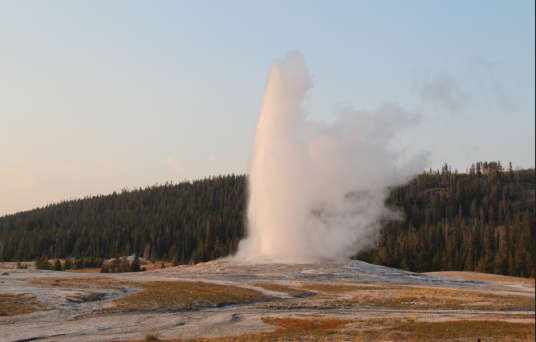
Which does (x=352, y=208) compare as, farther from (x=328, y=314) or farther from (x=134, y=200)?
(x=134, y=200)

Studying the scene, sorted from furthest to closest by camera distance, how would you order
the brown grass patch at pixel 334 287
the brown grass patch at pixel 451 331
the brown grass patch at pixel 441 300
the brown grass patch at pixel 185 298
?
the brown grass patch at pixel 334 287 → the brown grass patch at pixel 441 300 → the brown grass patch at pixel 185 298 → the brown grass patch at pixel 451 331

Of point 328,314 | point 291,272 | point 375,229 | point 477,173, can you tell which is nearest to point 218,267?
point 291,272

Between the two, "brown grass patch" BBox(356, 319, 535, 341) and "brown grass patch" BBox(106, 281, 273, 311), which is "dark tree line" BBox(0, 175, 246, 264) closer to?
"brown grass patch" BBox(106, 281, 273, 311)

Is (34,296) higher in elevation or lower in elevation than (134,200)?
lower

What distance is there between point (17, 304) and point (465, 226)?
112 meters

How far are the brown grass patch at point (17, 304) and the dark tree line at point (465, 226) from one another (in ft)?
219

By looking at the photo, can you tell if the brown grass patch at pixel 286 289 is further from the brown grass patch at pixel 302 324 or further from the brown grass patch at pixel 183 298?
the brown grass patch at pixel 302 324

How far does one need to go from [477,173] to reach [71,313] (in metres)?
187

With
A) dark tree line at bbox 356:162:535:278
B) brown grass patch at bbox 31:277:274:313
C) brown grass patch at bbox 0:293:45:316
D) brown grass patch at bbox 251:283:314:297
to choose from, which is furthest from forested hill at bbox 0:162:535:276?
brown grass patch at bbox 0:293:45:316

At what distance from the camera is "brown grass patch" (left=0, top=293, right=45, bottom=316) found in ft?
83.2

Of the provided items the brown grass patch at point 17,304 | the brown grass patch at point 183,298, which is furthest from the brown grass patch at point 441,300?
the brown grass patch at point 17,304

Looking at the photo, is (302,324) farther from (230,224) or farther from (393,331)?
(230,224)

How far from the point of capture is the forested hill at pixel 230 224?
303ft

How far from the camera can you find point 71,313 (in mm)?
26297
